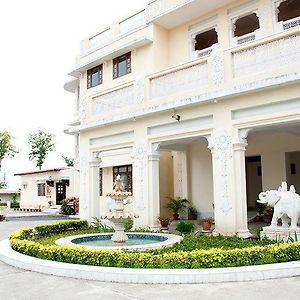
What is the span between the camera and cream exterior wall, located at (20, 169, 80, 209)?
29.4m

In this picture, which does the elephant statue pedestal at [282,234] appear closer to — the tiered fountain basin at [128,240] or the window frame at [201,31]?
the tiered fountain basin at [128,240]

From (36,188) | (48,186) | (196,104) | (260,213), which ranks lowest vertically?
(260,213)

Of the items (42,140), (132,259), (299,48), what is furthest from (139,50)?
(42,140)

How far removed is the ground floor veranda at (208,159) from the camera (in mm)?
9516

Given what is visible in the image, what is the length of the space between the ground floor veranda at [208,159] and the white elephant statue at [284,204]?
69 cm

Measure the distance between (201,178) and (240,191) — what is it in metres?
5.46

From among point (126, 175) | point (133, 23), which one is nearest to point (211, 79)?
point (133, 23)

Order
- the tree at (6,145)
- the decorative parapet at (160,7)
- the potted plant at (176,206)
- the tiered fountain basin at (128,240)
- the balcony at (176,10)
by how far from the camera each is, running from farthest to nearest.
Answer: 1. the tree at (6,145)
2. the potted plant at (176,206)
3. the decorative parapet at (160,7)
4. the balcony at (176,10)
5. the tiered fountain basin at (128,240)

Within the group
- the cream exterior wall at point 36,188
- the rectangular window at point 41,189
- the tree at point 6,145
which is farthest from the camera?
the tree at point 6,145

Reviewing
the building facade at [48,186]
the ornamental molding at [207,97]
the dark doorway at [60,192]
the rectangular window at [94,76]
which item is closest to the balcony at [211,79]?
the ornamental molding at [207,97]

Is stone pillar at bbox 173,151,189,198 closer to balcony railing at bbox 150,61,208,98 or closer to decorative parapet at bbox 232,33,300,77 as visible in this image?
balcony railing at bbox 150,61,208,98

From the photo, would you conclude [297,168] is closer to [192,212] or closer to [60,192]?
[192,212]

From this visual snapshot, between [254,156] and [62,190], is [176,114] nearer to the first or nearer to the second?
[254,156]

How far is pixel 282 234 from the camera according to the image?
869 centimetres
